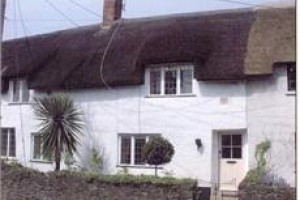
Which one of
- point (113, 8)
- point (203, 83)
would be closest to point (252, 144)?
point (203, 83)

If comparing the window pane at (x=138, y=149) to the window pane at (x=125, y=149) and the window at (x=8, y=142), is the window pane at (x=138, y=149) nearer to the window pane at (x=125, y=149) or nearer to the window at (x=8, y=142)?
the window pane at (x=125, y=149)

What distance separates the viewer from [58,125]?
19594 mm

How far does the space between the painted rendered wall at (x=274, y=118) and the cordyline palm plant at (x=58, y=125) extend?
6.23 metres

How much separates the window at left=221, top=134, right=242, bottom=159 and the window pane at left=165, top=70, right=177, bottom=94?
244 centimetres

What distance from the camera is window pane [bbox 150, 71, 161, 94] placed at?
795 inches

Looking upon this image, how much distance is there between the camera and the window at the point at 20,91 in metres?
24.2

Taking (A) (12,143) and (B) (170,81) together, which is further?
(A) (12,143)

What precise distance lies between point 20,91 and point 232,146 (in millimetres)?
10023

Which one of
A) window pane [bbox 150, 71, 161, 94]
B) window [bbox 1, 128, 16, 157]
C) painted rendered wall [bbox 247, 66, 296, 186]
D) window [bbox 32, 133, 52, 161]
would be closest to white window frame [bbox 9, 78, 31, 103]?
window [bbox 1, 128, 16, 157]

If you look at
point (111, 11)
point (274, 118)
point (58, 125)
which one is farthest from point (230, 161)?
point (111, 11)

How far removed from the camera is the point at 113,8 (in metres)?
24.0

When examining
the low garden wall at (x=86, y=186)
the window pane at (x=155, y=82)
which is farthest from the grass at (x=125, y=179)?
the window pane at (x=155, y=82)

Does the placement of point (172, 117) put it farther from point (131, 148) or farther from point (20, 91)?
point (20, 91)

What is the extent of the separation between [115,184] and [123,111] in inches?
222
